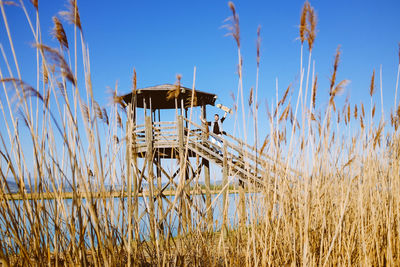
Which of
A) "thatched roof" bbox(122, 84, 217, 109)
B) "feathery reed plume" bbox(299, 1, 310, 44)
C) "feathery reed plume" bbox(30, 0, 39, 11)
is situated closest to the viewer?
"feathery reed plume" bbox(30, 0, 39, 11)

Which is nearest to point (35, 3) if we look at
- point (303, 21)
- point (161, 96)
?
point (303, 21)

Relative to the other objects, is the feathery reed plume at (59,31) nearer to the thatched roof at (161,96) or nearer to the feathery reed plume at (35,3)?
the feathery reed plume at (35,3)

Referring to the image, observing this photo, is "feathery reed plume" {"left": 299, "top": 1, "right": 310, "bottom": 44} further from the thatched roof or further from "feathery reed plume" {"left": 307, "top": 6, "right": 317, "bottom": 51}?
the thatched roof

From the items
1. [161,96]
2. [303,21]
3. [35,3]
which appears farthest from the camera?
[161,96]

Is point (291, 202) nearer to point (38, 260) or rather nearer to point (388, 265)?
point (388, 265)

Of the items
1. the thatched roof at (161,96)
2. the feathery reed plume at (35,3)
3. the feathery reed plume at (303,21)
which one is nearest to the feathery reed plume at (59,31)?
the feathery reed plume at (35,3)

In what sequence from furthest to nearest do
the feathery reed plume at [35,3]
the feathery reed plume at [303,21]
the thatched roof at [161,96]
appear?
the thatched roof at [161,96], the feathery reed plume at [303,21], the feathery reed plume at [35,3]

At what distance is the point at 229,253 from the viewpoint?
7.54ft

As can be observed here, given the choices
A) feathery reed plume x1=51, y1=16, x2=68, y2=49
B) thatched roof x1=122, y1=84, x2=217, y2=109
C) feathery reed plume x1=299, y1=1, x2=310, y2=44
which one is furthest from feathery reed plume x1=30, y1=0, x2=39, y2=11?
thatched roof x1=122, y1=84, x2=217, y2=109

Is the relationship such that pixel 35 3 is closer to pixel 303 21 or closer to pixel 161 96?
pixel 303 21

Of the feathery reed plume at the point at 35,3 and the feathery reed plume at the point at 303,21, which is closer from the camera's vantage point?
the feathery reed plume at the point at 35,3

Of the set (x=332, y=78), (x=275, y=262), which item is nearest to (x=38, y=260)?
(x=275, y=262)

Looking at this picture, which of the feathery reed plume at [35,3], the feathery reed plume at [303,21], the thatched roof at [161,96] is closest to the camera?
the feathery reed plume at [35,3]

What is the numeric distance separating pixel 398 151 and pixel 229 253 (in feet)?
7.79
